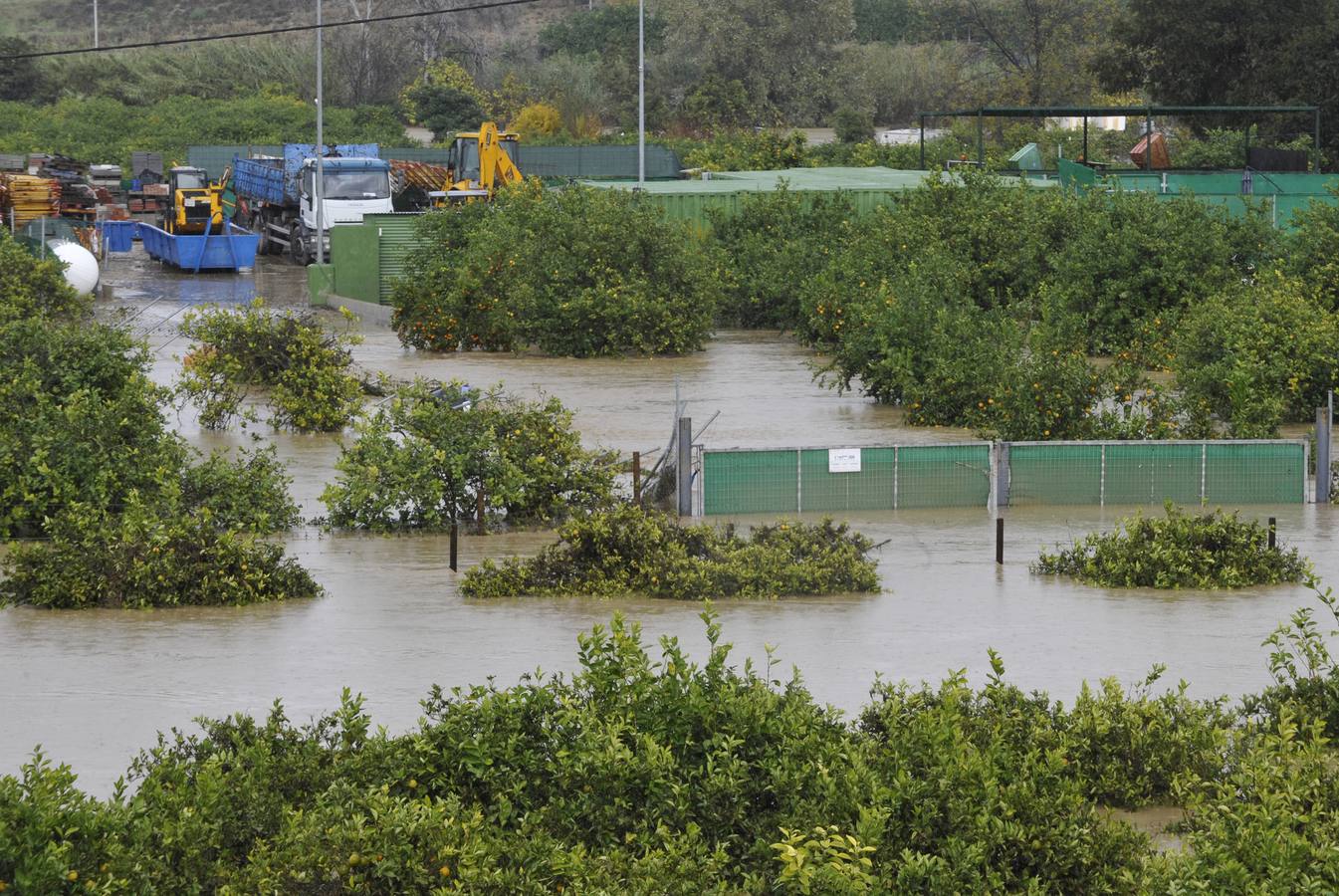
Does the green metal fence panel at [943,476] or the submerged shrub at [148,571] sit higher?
the green metal fence panel at [943,476]

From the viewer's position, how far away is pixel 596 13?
108m

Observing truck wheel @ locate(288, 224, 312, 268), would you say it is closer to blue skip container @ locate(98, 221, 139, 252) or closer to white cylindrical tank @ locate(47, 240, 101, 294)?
blue skip container @ locate(98, 221, 139, 252)

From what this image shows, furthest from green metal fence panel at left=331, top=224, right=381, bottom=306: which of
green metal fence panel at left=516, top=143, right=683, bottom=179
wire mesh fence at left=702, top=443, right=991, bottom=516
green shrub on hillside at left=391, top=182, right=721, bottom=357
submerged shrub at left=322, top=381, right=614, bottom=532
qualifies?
green metal fence panel at left=516, top=143, right=683, bottom=179

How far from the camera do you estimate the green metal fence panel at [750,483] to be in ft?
63.4

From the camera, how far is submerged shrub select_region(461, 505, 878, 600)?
16250 mm

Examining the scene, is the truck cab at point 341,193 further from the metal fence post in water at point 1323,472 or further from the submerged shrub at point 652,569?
the submerged shrub at point 652,569

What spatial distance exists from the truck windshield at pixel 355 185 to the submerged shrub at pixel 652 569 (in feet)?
111

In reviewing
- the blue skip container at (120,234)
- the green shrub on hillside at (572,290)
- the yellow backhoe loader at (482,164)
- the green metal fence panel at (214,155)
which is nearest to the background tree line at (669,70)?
the green metal fence panel at (214,155)

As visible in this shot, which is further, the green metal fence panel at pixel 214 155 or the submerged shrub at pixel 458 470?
the green metal fence panel at pixel 214 155

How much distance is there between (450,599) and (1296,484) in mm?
9767

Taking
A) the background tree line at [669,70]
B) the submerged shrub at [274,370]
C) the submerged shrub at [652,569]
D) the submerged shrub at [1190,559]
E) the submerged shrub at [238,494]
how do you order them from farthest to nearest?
the background tree line at [669,70]
the submerged shrub at [274,370]
the submerged shrub at [238,494]
the submerged shrub at [1190,559]
the submerged shrub at [652,569]

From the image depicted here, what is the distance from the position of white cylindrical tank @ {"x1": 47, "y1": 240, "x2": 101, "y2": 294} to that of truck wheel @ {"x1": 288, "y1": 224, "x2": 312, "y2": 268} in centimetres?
945

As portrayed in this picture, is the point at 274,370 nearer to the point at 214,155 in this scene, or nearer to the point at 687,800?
the point at 687,800

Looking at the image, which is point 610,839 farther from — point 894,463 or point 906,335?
point 906,335
